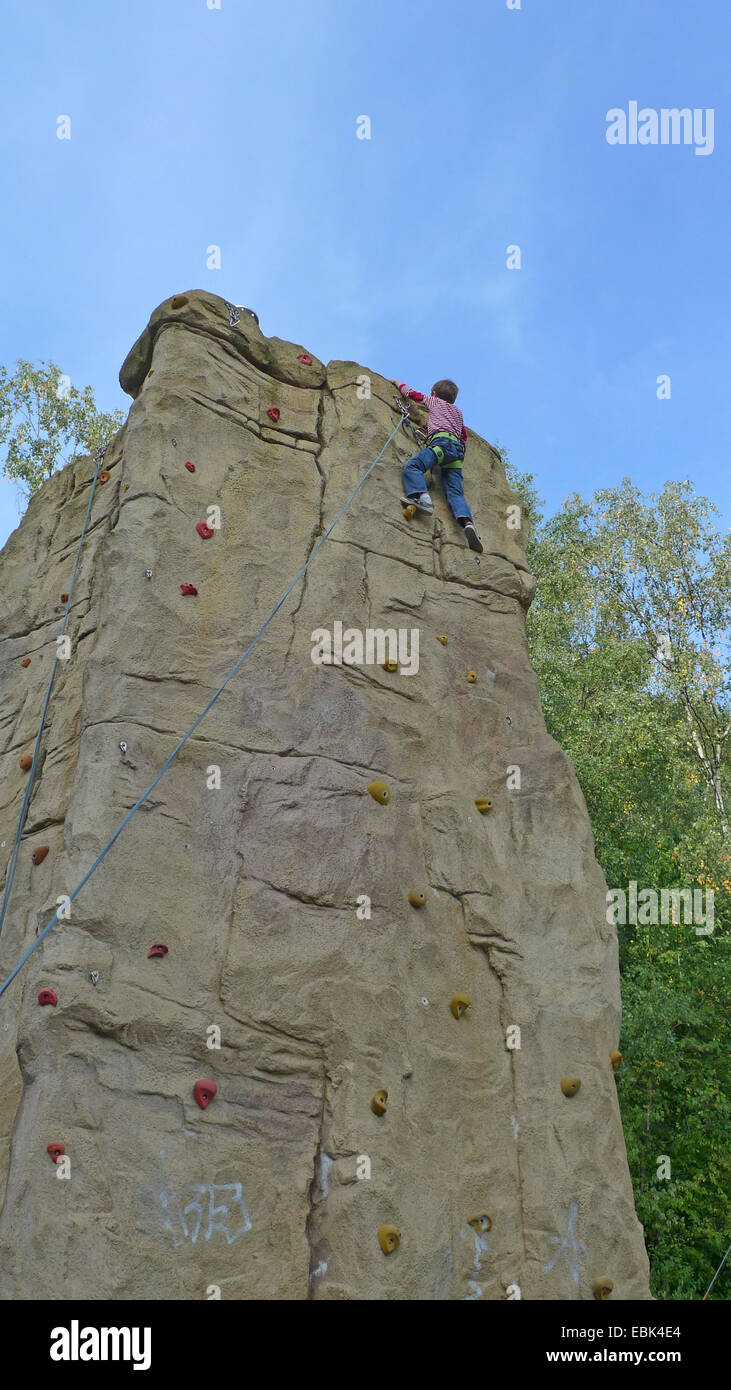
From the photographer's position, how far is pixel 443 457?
710cm

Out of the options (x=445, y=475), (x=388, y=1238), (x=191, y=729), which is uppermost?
(x=445, y=475)

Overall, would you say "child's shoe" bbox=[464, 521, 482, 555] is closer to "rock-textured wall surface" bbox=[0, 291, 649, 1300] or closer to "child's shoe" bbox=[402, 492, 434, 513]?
"rock-textured wall surface" bbox=[0, 291, 649, 1300]

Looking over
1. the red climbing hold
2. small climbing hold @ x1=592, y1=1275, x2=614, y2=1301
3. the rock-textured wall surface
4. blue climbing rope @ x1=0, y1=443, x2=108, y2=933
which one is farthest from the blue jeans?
small climbing hold @ x1=592, y1=1275, x2=614, y2=1301

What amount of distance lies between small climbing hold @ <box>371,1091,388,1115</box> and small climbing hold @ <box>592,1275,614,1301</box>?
137 cm

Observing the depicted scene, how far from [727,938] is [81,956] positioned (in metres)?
9.52

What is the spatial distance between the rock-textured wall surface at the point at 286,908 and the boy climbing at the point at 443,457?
0.50 feet

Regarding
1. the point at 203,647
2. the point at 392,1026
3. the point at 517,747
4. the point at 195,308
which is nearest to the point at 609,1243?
the point at 392,1026

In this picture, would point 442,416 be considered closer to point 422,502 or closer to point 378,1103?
point 422,502

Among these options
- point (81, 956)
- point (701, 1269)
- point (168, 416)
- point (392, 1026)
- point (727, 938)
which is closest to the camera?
point (81, 956)

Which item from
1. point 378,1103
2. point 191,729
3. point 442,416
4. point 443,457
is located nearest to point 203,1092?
point 378,1103

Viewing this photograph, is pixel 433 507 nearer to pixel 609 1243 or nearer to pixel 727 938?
pixel 609 1243

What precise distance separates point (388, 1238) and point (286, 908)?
1.43 meters

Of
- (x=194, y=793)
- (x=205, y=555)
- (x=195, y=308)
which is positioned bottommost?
(x=194, y=793)

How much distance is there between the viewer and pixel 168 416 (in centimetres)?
602
